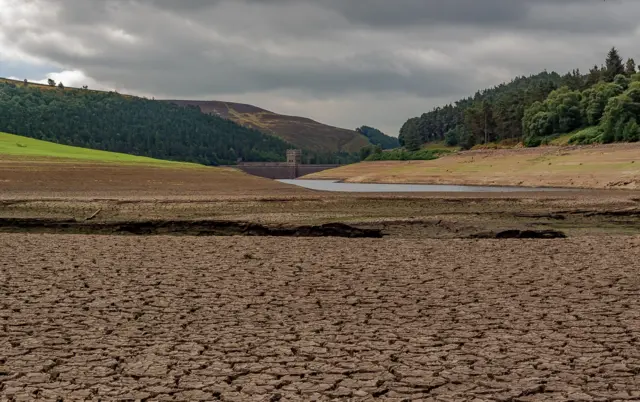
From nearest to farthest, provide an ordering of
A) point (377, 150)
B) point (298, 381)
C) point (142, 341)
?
point (298, 381) < point (142, 341) < point (377, 150)

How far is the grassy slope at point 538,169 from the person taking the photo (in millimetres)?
59469

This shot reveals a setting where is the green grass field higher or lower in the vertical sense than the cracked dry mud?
higher

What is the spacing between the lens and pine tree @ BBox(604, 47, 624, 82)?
135m

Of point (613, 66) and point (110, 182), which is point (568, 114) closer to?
point (613, 66)

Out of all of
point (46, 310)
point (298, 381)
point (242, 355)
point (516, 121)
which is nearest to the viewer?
point (298, 381)

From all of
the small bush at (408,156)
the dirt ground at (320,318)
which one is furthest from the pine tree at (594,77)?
the dirt ground at (320,318)

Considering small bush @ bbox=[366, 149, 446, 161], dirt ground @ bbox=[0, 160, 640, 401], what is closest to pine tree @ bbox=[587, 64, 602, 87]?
small bush @ bbox=[366, 149, 446, 161]

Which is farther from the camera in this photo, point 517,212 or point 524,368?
→ point 517,212

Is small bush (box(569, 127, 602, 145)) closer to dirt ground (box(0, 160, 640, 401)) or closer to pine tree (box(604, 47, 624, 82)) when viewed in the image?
pine tree (box(604, 47, 624, 82))

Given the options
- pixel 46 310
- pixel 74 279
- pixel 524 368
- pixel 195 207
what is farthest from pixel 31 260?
pixel 195 207

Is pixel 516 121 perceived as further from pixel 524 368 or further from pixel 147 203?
pixel 524 368

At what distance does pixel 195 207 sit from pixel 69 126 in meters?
164

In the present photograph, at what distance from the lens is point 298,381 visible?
6.94 meters

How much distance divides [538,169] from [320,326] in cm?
6701
